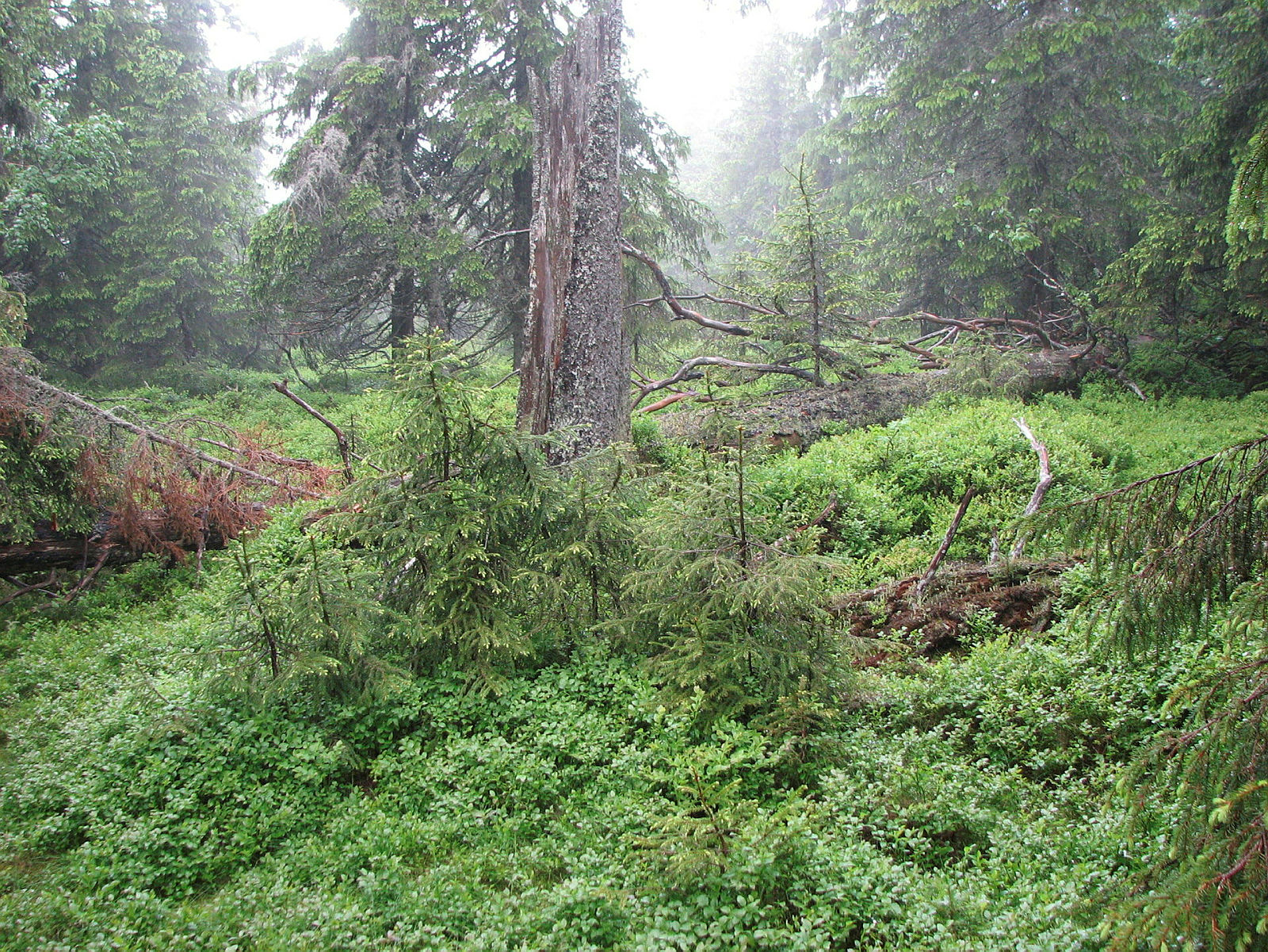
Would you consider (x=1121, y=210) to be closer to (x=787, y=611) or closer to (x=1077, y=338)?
(x=1077, y=338)

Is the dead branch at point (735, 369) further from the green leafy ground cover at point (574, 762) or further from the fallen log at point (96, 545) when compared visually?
the fallen log at point (96, 545)

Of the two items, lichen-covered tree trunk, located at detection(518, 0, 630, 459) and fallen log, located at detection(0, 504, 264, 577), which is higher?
lichen-covered tree trunk, located at detection(518, 0, 630, 459)

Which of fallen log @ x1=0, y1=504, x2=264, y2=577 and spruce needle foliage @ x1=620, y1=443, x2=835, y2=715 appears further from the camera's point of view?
fallen log @ x1=0, y1=504, x2=264, y2=577

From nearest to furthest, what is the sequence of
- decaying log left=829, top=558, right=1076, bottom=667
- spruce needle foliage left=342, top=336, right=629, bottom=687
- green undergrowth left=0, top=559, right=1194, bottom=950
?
green undergrowth left=0, top=559, right=1194, bottom=950, spruce needle foliage left=342, top=336, right=629, bottom=687, decaying log left=829, top=558, right=1076, bottom=667

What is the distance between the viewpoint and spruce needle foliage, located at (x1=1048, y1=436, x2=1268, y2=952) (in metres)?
1.83

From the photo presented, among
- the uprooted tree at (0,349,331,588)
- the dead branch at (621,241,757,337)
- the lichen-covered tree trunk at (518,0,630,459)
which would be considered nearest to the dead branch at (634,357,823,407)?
the dead branch at (621,241,757,337)

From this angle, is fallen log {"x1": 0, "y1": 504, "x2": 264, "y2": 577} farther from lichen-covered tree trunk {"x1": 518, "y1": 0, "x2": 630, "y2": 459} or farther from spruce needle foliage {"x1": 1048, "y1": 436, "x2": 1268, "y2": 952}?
spruce needle foliage {"x1": 1048, "y1": 436, "x2": 1268, "y2": 952}

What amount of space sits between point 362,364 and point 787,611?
20.7m

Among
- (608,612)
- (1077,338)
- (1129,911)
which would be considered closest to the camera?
(1129,911)

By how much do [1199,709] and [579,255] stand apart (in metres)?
6.74

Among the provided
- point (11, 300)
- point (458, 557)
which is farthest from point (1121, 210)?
point (11, 300)

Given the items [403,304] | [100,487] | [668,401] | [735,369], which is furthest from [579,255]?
[403,304]

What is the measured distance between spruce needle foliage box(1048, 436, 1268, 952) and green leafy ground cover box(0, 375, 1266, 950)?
14 centimetres

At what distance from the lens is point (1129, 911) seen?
1.98 metres
